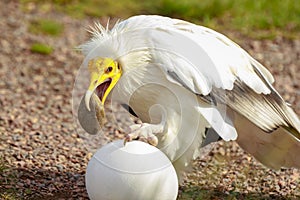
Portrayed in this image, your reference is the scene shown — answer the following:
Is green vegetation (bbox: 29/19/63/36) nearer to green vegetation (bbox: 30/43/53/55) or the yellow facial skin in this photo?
green vegetation (bbox: 30/43/53/55)

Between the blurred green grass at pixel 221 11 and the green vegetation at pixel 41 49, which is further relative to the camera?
the blurred green grass at pixel 221 11

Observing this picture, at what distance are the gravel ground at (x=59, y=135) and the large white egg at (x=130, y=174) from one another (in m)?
0.56

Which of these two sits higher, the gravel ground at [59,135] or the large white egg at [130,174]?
the large white egg at [130,174]

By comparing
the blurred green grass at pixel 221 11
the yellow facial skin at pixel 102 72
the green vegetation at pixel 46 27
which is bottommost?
the green vegetation at pixel 46 27

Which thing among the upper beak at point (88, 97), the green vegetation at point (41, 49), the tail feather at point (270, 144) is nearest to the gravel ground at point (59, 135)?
the green vegetation at point (41, 49)

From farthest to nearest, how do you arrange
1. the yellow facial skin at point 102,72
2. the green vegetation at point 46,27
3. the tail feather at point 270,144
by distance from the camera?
1. the green vegetation at point 46,27
2. the tail feather at point 270,144
3. the yellow facial skin at point 102,72

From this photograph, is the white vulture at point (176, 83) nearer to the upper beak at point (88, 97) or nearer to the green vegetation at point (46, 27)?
the upper beak at point (88, 97)

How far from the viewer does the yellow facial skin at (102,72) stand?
13.9ft

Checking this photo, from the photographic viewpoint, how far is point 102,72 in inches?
169

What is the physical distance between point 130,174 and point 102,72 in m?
0.62

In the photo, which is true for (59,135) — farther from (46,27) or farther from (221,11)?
(221,11)

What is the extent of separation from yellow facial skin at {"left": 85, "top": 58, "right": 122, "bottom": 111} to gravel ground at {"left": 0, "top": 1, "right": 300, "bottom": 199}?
2.63 feet

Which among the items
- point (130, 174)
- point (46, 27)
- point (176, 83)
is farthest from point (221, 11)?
point (130, 174)

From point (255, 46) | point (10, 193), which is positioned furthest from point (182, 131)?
point (255, 46)
